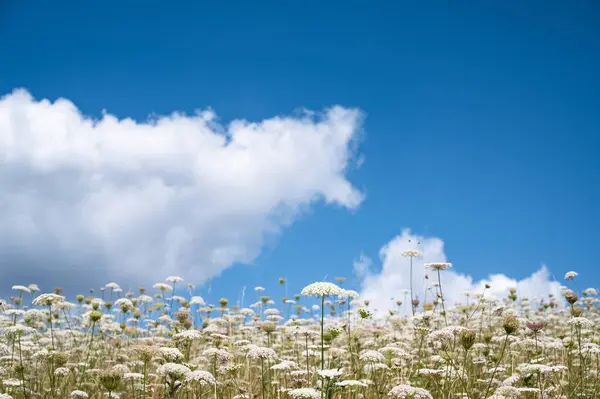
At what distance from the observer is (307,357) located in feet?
18.6

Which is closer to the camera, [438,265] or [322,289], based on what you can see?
[322,289]

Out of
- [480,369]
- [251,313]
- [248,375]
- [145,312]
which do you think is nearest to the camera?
[248,375]

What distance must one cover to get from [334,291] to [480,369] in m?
6.56

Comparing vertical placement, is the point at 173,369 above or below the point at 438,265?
below

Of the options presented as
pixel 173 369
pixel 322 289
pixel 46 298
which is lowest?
pixel 173 369

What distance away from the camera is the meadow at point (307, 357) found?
5926 mm

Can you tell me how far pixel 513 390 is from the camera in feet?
19.9

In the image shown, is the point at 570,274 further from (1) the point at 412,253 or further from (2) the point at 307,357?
(2) the point at 307,357

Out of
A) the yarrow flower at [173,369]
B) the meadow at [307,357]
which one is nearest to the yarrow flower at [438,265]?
the meadow at [307,357]

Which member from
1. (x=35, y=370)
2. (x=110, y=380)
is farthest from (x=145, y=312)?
(x=110, y=380)

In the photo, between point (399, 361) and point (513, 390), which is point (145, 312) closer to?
point (399, 361)

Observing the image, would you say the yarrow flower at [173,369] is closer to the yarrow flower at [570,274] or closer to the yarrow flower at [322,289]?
the yarrow flower at [322,289]

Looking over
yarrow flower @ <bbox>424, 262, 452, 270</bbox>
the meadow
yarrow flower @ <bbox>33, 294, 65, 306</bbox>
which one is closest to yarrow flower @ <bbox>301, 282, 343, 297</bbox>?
the meadow

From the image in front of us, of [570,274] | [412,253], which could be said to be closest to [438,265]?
[412,253]
